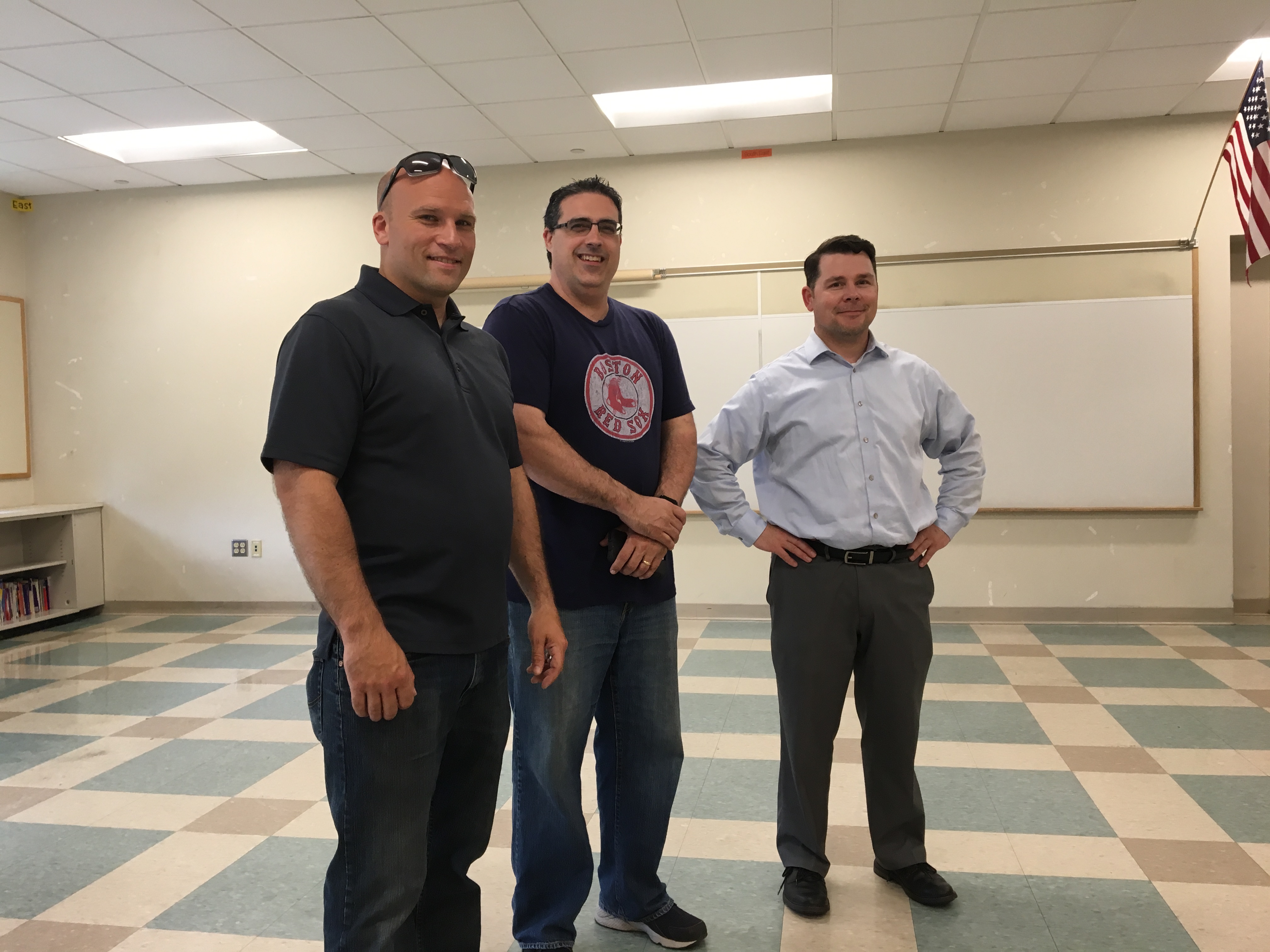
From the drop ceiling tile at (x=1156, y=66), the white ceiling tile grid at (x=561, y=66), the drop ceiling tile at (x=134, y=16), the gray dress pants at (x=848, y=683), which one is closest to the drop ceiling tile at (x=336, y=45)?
the white ceiling tile grid at (x=561, y=66)

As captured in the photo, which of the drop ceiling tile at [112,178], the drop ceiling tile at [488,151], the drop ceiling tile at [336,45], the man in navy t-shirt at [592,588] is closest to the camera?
the man in navy t-shirt at [592,588]

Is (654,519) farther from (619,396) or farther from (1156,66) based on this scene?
(1156,66)

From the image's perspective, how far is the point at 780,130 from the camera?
5.62 m

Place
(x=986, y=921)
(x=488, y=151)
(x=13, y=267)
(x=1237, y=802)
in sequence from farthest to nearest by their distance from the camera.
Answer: (x=13, y=267) → (x=488, y=151) → (x=1237, y=802) → (x=986, y=921)

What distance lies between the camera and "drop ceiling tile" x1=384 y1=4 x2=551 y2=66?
4.03 m

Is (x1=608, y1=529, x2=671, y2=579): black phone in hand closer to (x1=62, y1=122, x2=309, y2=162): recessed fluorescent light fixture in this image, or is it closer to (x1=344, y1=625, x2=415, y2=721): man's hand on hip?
(x1=344, y1=625, x2=415, y2=721): man's hand on hip

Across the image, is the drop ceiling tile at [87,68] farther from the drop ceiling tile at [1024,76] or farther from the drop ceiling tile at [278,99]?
the drop ceiling tile at [1024,76]

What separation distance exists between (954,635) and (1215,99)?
3293 mm

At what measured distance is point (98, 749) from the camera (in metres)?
3.72

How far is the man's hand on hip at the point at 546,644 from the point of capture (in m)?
1.84

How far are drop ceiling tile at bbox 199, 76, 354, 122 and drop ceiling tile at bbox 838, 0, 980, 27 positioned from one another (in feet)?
8.52

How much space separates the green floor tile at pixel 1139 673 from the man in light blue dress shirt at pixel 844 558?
2.47 meters

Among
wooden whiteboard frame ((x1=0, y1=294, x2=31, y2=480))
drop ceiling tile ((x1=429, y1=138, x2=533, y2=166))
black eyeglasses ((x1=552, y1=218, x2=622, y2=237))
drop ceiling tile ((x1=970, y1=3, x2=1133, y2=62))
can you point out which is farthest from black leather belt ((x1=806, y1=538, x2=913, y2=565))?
wooden whiteboard frame ((x1=0, y1=294, x2=31, y2=480))

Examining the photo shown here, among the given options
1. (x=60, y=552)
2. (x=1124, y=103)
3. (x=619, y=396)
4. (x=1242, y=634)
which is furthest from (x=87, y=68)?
(x=1242, y=634)
